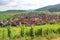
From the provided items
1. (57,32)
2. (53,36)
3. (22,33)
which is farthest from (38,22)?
(22,33)

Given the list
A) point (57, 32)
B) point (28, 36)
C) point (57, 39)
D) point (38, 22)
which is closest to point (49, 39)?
point (57, 39)

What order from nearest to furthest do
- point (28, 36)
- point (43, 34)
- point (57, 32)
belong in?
1. point (28, 36)
2. point (43, 34)
3. point (57, 32)

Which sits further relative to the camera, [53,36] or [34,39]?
[53,36]

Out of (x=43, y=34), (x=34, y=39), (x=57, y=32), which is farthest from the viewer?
(x=57, y=32)

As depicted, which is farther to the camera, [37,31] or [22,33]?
[37,31]

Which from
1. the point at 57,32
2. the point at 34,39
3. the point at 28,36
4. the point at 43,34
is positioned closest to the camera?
the point at 34,39

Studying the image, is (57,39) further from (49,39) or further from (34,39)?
(34,39)

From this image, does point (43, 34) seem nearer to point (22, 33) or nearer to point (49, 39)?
point (49, 39)

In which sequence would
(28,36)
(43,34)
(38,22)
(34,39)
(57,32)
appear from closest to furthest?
(34,39) < (28,36) < (43,34) < (57,32) < (38,22)
